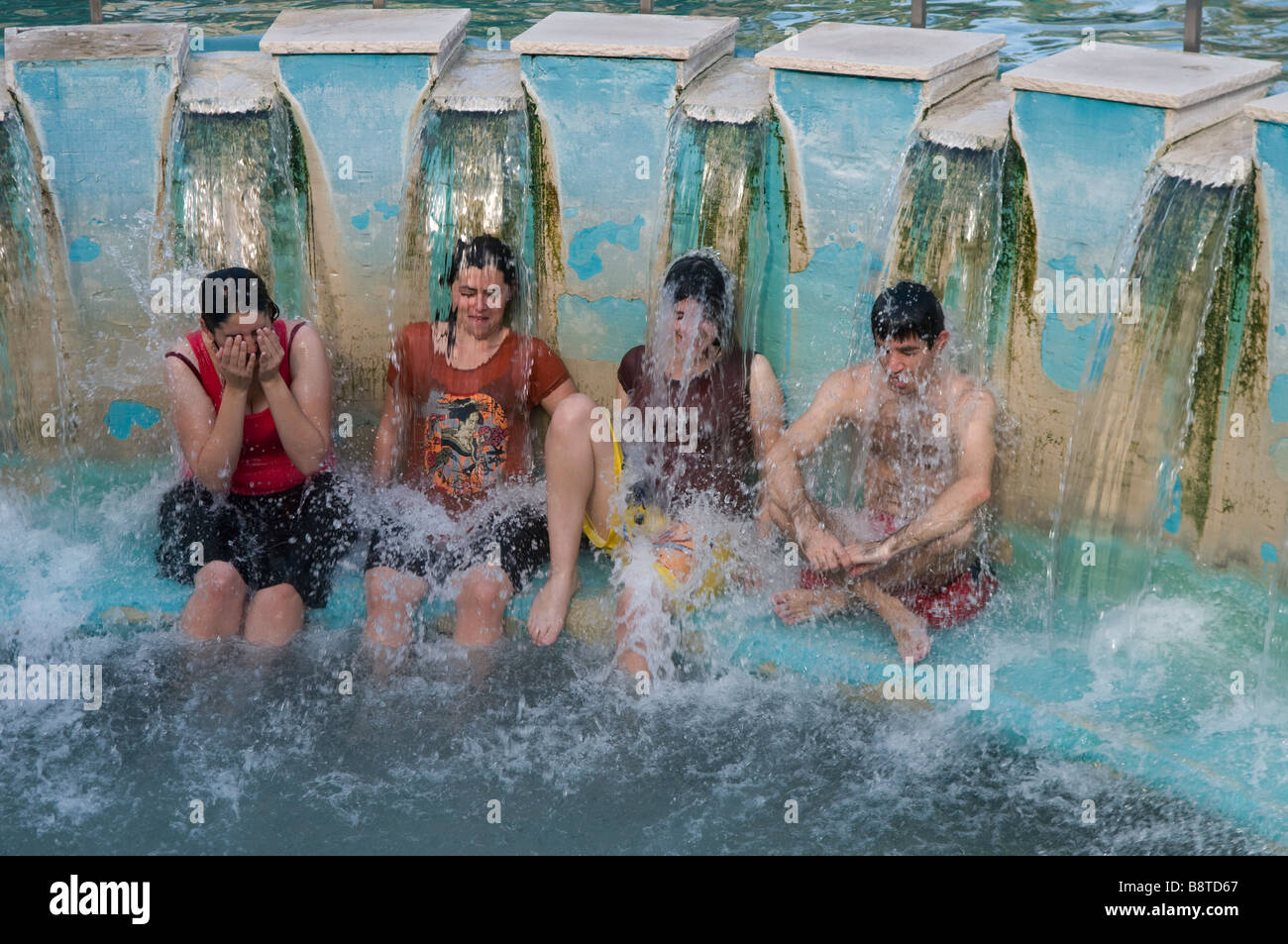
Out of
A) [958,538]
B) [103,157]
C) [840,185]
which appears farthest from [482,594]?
[103,157]

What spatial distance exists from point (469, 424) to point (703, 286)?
2.83ft

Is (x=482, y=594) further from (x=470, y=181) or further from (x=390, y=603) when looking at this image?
(x=470, y=181)

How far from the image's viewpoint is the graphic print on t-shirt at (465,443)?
14.7 ft

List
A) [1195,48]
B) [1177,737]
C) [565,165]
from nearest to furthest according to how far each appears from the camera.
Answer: [1177,737], [1195,48], [565,165]

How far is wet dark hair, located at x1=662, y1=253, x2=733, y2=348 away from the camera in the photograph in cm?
434

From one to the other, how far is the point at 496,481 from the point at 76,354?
5.46ft

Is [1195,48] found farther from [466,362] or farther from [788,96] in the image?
[466,362]

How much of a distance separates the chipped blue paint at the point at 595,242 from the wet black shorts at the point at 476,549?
3.00 feet

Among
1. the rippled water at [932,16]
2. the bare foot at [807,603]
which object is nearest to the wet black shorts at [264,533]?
the bare foot at [807,603]

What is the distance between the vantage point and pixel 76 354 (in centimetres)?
500

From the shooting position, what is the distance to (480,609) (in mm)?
4156

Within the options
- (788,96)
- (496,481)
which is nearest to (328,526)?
(496,481)

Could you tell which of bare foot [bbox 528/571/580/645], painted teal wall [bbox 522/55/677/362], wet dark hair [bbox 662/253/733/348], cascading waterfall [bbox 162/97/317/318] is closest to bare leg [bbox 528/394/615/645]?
bare foot [bbox 528/571/580/645]

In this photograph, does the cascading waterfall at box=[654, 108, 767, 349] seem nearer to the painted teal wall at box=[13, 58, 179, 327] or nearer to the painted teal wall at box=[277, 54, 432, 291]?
the painted teal wall at box=[277, 54, 432, 291]
